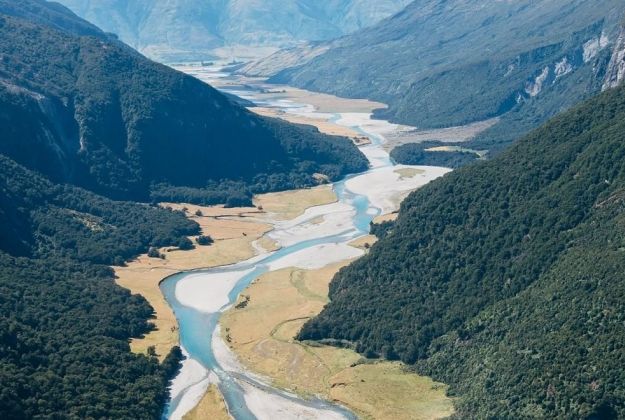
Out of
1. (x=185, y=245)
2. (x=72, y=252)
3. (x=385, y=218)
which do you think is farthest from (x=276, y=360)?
(x=385, y=218)

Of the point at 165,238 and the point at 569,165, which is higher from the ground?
the point at 569,165

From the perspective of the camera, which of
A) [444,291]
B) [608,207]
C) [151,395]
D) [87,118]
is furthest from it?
[87,118]

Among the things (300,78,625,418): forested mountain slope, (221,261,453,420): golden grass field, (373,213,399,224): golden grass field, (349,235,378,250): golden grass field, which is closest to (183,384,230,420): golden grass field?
(221,261,453,420): golden grass field

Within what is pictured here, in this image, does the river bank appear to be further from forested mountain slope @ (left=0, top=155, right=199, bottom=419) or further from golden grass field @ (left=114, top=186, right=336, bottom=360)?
forested mountain slope @ (left=0, top=155, right=199, bottom=419)

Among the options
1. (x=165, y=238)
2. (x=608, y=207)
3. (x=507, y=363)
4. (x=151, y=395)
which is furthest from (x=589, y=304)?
(x=165, y=238)

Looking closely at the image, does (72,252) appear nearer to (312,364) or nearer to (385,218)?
(312,364)

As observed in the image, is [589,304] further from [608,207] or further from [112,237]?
[112,237]

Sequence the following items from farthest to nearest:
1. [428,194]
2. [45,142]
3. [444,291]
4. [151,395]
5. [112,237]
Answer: [45,142]
[112,237]
[428,194]
[444,291]
[151,395]
